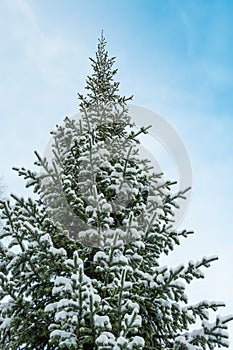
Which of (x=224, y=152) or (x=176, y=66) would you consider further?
(x=176, y=66)

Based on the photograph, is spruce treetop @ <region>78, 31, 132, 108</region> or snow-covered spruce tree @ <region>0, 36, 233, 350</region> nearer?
snow-covered spruce tree @ <region>0, 36, 233, 350</region>

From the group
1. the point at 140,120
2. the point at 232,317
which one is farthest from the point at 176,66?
the point at 232,317

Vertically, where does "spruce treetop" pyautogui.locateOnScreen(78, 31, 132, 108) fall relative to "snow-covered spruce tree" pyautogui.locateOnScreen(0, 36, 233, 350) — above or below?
above

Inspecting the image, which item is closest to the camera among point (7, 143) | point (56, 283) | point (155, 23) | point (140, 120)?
point (56, 283)

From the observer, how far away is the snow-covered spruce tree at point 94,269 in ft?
13.6

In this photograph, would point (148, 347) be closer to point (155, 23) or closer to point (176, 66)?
point (176, 66)

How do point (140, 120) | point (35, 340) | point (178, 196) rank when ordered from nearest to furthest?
1. point (35, 340)
2. point (178, 196)
3. point (140, 120)

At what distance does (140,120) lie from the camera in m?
7.85

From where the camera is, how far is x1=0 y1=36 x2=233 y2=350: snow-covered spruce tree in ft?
13.6

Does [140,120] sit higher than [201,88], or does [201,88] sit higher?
[201,88]

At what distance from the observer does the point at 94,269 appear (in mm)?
5570

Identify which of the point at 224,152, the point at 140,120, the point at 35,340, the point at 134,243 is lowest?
the point at 35,340

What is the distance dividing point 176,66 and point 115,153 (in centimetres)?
629

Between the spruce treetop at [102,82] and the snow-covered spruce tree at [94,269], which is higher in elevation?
the spruce treetop at [102,82]
